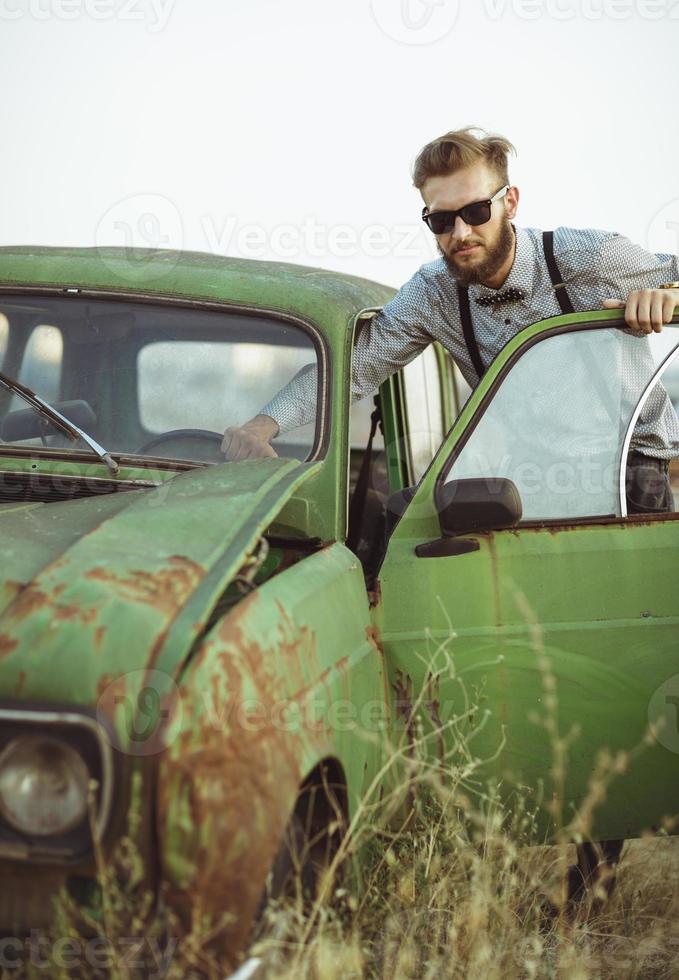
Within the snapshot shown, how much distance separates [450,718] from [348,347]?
1300mm

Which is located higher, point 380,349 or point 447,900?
point 380,349

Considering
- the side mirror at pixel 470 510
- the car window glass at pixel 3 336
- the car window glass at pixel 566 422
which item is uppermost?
the car window glass at pixel 3 336

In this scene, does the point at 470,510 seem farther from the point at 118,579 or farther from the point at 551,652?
the point at 118,579

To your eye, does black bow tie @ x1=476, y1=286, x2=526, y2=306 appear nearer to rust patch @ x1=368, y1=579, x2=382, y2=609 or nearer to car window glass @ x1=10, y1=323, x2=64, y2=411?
rust patch @ x1=368, y1=579, x2=382, y2=609

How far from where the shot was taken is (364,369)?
→ 3893 mm

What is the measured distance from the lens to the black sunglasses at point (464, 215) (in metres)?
3.87

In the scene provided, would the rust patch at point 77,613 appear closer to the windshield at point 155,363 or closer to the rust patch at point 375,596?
the rust patch at point 375,596

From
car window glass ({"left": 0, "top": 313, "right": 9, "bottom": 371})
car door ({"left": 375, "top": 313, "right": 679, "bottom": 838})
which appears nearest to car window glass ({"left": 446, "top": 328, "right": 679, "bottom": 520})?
car door ({"left": 375, "top": 313, "right": 679, "bottom": 838})

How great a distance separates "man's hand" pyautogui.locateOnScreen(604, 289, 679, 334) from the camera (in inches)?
131

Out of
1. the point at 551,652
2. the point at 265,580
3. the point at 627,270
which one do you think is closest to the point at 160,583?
the point at 265,580

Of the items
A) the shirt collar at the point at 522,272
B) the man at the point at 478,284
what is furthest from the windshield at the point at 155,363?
the shirt collar at the point at 522,272

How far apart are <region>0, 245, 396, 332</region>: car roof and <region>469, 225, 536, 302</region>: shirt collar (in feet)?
1.61

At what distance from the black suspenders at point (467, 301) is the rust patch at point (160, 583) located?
191 cm

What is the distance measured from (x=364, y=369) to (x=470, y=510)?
1.01 metres
